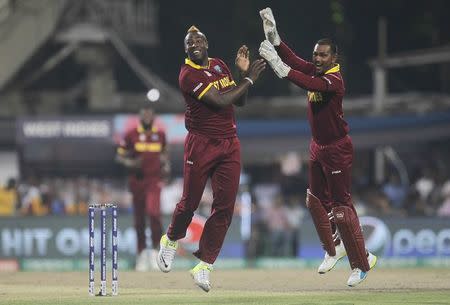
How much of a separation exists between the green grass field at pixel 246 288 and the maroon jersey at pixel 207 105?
168 cm

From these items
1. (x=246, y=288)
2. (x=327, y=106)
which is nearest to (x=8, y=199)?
(x=246, y=288)

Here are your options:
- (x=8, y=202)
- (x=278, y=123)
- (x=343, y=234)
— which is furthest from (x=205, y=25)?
(x=343, y=234)

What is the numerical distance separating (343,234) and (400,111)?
15.7m

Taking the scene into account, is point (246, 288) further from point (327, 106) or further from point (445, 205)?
point (445, 205)

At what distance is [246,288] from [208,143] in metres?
2.21

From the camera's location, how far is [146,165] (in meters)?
20.0

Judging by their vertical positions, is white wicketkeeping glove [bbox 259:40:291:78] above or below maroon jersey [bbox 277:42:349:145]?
above

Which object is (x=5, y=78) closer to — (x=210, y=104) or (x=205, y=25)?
(x=205, y=25)

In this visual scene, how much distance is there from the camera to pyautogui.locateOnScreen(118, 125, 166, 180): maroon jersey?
786 inches

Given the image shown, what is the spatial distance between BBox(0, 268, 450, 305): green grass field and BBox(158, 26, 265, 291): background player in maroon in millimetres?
632

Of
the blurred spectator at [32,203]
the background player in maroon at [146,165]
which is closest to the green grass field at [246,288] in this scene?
the background player in maroon at [146,165]

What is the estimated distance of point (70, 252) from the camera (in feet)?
76.4

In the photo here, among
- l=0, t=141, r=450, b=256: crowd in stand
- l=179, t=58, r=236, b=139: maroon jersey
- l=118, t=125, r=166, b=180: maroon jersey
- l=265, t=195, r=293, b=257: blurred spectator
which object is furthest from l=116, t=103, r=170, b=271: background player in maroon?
l=179, t=58, r=236, b=139: maroon jersey

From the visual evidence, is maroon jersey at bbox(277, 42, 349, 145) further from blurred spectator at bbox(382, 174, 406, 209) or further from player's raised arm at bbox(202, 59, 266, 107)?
blurred spectator at bbox(382, 174, 406, 209)
